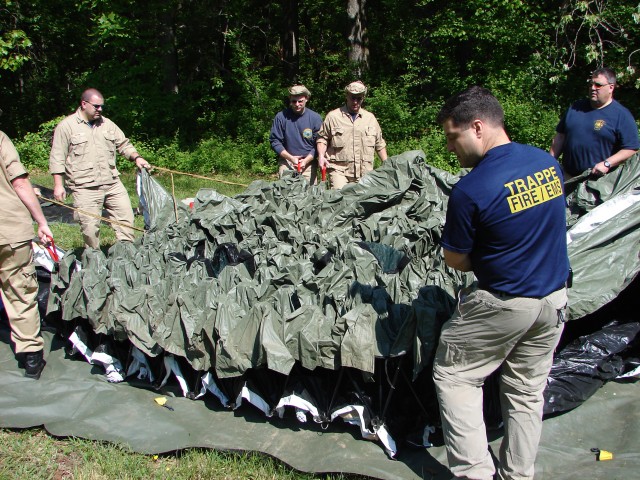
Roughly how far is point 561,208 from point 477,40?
1193 centimetres

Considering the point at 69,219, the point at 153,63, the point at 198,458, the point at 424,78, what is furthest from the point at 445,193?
the point at 153,63

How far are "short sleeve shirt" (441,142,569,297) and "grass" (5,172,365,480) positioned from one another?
136 cm

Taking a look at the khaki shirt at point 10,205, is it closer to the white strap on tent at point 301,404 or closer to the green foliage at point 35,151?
the white strap on tent at point 301,404

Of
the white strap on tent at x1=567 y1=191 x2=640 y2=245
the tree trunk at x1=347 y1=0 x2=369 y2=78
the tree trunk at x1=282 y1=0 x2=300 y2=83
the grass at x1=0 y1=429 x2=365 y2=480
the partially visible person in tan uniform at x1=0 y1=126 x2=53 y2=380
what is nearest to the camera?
the grass at x1=0 y1=429 x2=365 y2=480

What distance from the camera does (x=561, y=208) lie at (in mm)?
2611

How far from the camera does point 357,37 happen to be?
13.6 meters

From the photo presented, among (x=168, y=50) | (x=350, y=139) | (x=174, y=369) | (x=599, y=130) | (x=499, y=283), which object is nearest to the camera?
(x=499, y=283)

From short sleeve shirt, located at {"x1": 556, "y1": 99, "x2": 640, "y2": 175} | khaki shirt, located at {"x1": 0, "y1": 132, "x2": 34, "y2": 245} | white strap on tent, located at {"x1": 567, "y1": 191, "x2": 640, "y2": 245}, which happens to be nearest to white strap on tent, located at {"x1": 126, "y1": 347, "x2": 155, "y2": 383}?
khaki shirt, located at {"x1": 0, "y1": 132, "x2": 34, "y2": 245}

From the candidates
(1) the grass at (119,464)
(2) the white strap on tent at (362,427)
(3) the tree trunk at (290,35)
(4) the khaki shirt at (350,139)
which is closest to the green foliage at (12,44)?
(3) the tree trunk at (290,35)

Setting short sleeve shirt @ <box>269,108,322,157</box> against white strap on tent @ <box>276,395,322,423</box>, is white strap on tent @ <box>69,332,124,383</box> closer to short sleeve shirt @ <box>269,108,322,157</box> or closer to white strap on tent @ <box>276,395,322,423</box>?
white strap on tent @ <box>276,395,322,423</box>

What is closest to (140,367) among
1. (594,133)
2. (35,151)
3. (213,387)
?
(213,387)

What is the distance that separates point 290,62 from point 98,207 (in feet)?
40.1

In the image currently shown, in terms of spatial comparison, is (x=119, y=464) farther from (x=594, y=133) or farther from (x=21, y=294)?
(x=594, y=133)

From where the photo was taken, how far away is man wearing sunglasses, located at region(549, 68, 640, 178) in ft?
14.9
